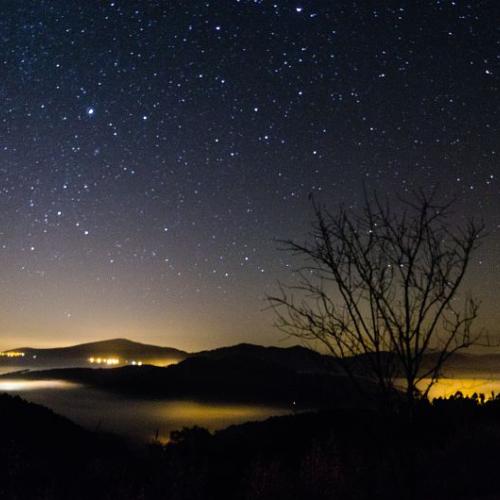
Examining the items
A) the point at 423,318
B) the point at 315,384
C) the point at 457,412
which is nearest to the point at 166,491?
the point at 423,318

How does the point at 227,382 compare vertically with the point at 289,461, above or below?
below

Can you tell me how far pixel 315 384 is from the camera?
61.8m

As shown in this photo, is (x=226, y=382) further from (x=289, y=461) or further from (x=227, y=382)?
(x=289, y=461)

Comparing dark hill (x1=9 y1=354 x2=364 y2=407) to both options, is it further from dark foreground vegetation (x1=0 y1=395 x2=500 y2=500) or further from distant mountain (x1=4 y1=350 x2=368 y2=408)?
dark foreground vegetation (x1=0 y1=395 x2=500 y2=500)

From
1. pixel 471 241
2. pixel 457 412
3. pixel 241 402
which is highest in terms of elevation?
pixel 471 241

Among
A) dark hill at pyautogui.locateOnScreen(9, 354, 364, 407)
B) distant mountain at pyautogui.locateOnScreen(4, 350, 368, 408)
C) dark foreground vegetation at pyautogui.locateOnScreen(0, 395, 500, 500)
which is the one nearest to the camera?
dark foreground vegetation at pyautogui.locateOnScreen(0, 395, 500, 500)

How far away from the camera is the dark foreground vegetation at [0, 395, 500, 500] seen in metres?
6.75

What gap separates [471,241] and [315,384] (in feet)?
192

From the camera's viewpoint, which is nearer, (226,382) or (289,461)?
(289,461)

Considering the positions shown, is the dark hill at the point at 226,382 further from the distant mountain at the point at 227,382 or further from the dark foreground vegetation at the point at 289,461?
the dark foreground vegetation at the point at 289,461

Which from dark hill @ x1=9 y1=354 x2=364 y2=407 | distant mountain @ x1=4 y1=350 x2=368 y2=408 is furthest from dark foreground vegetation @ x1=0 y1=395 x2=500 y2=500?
dark hill @ x1=9 y1=354 x2=364 y2=407

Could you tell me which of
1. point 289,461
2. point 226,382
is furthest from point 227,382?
point 289,461

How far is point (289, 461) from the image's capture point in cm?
1374

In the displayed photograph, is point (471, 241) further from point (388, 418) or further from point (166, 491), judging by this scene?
point (166, 491)
